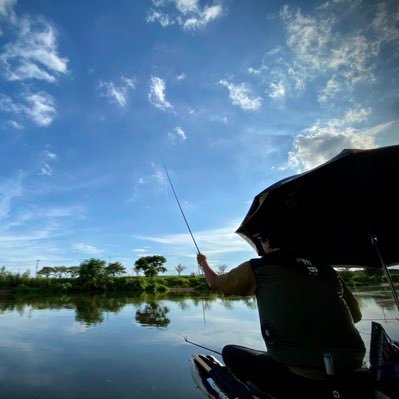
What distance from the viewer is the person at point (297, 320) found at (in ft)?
5.21

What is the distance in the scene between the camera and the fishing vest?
159 cm

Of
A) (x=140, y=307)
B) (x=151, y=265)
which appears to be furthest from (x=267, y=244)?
(x=151, y=265)

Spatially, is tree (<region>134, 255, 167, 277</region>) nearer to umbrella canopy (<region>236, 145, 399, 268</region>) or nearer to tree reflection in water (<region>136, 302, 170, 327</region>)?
tree reflection in water (<region>136, 302, 170, 327</region>)

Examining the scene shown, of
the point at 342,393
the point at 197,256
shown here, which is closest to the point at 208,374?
the point at 197,256

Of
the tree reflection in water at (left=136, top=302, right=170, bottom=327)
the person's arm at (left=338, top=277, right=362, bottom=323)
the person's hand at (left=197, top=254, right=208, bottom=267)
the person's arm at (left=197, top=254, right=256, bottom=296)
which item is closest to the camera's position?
the person's arm at (left=197, top=254, right=256, bottom=296)

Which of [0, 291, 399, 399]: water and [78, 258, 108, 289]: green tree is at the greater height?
[78, 258, 108, 289]: green tree

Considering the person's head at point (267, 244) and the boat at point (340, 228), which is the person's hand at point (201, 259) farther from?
the person's head at point (267, 244)

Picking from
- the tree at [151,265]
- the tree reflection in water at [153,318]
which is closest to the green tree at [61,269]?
the tree at [151,265]

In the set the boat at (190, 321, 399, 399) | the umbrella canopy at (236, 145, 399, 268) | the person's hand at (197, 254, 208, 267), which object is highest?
the umbrella canopy at (236, 145, 399, 268)

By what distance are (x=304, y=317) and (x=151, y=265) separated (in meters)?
64.0

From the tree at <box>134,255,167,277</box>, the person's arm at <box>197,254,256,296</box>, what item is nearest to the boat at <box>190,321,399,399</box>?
the person's arm at <box>197,254,256,296</box>

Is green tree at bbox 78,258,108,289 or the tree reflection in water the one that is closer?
the tree reflection in water

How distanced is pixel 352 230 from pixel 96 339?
33.5 ft

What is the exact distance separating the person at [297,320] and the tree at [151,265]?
63072mm
